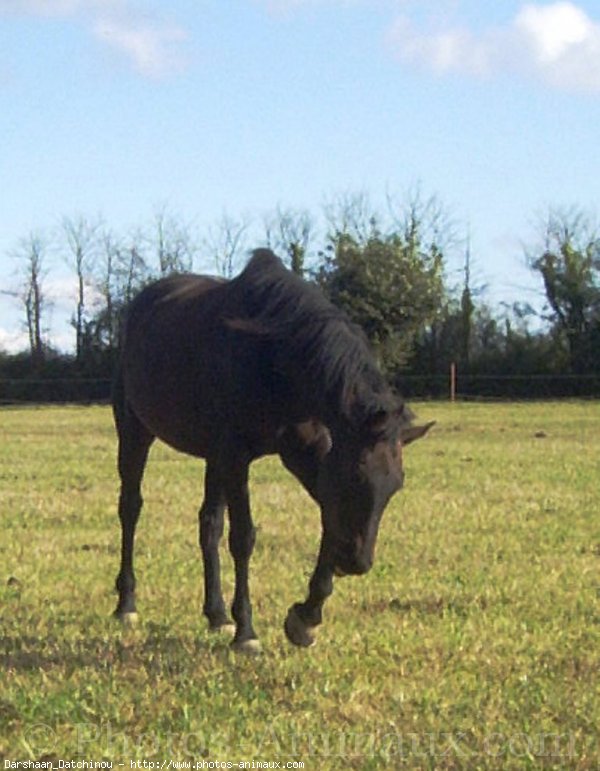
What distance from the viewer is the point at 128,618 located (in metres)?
6.69

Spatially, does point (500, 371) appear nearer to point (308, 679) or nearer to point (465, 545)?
point (465, 545)

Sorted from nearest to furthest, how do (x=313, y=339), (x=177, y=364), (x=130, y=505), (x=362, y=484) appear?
1. (x=362, y=484)
2. (x=313, y=339)
3. (x=177, y=364)
4. (x=130, y=505)

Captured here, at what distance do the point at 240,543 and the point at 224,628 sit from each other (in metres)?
0.45

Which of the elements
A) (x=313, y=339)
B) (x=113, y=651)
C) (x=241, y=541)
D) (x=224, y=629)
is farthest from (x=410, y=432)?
(x=113, y=651)

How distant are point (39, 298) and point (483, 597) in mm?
51570

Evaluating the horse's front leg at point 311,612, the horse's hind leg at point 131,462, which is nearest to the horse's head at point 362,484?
the horse's front leg at point 311,612

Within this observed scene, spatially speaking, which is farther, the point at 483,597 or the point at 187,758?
the point at 483,597

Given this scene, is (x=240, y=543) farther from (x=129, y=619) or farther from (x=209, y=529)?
(x=129, y=619)

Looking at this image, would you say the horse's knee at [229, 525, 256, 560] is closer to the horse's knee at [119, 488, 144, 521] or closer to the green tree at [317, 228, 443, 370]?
the horse's knee at [119, 488, 144, 521]

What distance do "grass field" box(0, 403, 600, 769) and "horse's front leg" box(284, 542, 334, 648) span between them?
82mm

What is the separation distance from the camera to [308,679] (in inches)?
208

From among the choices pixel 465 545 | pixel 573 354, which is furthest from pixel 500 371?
pixel 465 545

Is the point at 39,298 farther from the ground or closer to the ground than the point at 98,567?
farther from the ground

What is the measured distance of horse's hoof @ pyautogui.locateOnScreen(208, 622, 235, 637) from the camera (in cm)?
630
